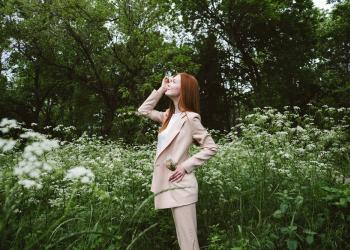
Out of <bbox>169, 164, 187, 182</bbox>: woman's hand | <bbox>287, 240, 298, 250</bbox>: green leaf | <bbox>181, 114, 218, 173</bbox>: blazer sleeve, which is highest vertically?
<bbox>181, 114, 218, 173</bbox>: blazer sleeve

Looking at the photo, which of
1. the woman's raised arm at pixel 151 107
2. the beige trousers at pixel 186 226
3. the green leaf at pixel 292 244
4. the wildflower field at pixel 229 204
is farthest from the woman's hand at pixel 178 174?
the green leaf at pixel 292 244

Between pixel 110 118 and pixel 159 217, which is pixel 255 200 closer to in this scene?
pixel 159 217

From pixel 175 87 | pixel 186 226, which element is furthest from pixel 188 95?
pixel 186 226

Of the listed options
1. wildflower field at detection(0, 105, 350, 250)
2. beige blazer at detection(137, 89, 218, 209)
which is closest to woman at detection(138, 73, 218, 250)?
beige blazer at detection(137, 89, 218, 209)

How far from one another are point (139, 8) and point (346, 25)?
1091 cm

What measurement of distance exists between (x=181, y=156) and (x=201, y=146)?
0.20m

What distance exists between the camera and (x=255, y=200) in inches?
191

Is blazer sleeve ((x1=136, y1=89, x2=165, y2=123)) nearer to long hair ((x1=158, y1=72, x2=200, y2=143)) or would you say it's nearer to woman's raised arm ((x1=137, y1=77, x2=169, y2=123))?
woman's raised arm ((x1=137, y1=77, x2=169, y2=123))

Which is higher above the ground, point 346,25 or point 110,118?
point 346,25

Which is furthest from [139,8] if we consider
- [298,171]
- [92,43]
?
[298,171]

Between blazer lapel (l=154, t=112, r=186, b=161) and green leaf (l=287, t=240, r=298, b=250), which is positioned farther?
blazer lapel (l=154, t=112, r=186, b=161)

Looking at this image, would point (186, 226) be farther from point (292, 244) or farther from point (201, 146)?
point (292, 244)

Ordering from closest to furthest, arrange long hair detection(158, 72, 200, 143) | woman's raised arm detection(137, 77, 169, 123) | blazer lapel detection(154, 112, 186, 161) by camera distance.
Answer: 1. blazer lapel detection(154, 112, 186, 161)
2. long hair detection(158, 72, 200, 143)
3. woman's raised arm detection(137, 77, 169, 123)

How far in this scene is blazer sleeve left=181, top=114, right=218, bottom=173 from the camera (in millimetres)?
3641
